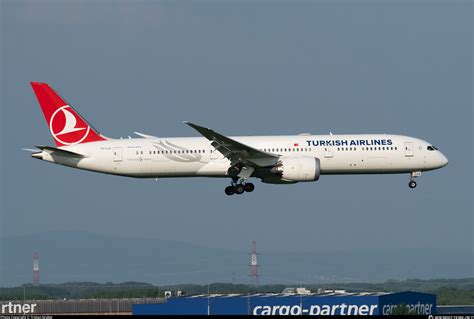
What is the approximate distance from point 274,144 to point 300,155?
1896 millimetres

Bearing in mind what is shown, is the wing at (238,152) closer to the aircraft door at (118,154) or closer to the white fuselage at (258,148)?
the white fuselage at (258,148)

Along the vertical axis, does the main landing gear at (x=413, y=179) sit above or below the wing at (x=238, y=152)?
below

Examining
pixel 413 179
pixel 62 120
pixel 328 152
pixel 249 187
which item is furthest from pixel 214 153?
pixel 413 179

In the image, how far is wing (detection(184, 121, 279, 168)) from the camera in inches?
2655

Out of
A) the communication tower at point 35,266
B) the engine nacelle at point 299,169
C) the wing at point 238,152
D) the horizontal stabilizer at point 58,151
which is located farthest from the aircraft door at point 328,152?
the communication tower at point 35,266

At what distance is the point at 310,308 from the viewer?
232ft

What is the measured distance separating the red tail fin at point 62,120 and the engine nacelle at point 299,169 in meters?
12.5

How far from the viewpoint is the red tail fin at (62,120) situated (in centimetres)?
7312

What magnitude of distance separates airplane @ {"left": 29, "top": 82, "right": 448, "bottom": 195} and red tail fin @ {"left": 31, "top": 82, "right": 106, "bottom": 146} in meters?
0.89

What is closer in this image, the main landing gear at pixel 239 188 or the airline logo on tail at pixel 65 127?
the main landing gear at pixel 239 188

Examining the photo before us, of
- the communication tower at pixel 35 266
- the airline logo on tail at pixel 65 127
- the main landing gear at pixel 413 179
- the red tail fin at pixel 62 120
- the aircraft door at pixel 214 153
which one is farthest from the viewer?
the communication tower at pixel 35 266

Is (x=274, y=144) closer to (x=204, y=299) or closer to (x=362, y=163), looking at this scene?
(x=362, y=163)

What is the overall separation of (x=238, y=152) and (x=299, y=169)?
3995mm

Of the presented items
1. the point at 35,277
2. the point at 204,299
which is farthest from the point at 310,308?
the point at 35,277
